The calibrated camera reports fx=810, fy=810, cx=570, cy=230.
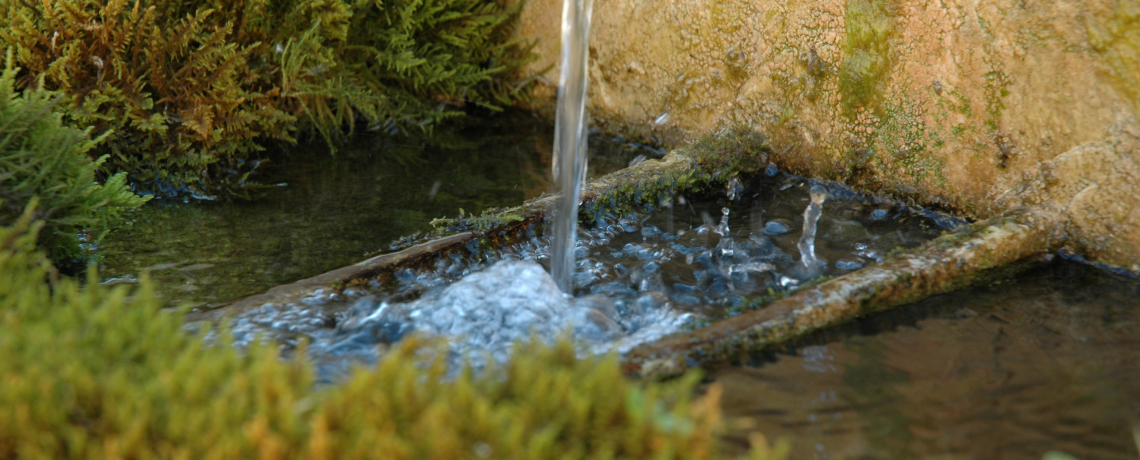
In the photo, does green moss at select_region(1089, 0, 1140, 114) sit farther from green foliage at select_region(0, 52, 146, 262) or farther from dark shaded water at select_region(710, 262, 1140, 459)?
green foliage at select_region(0, 52, 146, 262)

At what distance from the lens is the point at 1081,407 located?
2.29 metres

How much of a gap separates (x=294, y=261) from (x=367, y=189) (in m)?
1.05

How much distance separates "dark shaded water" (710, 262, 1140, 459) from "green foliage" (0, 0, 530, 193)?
3228 millimetres

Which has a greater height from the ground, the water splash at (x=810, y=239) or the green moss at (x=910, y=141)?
the green moss at (x=910, y=141)

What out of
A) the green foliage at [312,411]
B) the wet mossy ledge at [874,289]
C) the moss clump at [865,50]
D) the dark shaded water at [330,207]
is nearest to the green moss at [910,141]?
the moss clump at [865,50]

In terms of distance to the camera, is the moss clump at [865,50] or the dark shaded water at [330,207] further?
the moss clump at [865,50]

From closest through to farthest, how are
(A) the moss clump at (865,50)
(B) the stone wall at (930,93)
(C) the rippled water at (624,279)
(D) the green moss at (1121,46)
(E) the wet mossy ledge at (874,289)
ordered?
(E) the wet mossy ledge at (874,289) < (C) the rippled water at (624,279) < (D) the green moss at (1121,46) < (B) the stone wall at (930,93) < (A) the moss clump at (865,50)

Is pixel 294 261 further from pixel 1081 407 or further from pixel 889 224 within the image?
pixel 1081 407

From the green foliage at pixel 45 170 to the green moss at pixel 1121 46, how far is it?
3.73 metres

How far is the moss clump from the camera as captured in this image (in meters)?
3.72

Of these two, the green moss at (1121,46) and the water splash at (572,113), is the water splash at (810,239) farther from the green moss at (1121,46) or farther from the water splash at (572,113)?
the green moss at (1121,46)

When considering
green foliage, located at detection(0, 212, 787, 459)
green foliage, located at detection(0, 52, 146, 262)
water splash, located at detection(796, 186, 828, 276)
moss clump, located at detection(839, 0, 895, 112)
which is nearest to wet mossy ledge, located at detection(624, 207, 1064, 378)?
water splash, located at detection(796, 186, 828, 276)

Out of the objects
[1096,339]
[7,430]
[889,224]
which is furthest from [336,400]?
[889,224]

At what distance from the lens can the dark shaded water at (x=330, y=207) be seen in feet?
11.0
